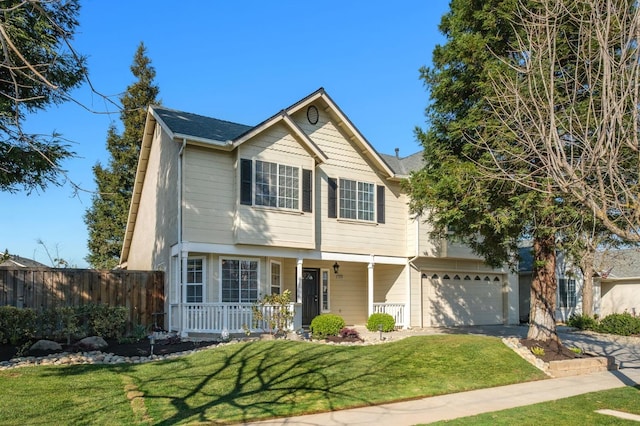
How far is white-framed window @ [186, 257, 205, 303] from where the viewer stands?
54.3 feet

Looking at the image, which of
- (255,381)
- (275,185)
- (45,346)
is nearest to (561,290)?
(275,185)

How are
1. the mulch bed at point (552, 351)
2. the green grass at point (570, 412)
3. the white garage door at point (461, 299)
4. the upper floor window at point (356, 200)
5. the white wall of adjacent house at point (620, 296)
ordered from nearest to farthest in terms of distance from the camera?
the green grass at point (570, 412) < the mulch bed at point (552, 351) < the upper floor window at point (356, 200) < the white garage door at point (461, 299) < the white wall of adjacent house at point (620, 296)

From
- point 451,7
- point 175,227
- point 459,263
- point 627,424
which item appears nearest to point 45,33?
point 175,227

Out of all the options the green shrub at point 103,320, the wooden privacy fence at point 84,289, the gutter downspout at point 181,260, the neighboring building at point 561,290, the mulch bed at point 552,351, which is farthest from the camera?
the neighboring building at point 561,290

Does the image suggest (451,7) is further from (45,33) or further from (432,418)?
(432,418)

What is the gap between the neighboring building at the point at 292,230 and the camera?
16266 mm

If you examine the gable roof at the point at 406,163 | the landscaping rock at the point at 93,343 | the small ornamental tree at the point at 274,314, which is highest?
A: the gable roof at the point at 406,163

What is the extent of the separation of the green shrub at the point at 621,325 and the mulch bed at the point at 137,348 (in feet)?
52.5

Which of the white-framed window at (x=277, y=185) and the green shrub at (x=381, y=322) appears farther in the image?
the green shrub at (x=381, y=322)

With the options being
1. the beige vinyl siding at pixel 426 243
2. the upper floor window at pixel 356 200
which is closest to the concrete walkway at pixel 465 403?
the beige vinyl siding at pixel 426 243

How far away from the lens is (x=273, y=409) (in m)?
8.02

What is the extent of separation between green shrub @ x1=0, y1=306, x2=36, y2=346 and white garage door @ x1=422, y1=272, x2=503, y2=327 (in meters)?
13.9

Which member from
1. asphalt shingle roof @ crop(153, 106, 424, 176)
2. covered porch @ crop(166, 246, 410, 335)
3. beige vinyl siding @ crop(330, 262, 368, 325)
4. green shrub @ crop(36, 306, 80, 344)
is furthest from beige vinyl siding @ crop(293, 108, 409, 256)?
green shrub @ crop(36, 306, 80, 344)

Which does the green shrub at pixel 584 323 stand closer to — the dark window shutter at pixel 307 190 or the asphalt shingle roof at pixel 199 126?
the dark window shutter at pixel 307 190
